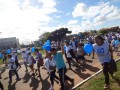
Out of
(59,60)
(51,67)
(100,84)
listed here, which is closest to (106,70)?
(100,84)

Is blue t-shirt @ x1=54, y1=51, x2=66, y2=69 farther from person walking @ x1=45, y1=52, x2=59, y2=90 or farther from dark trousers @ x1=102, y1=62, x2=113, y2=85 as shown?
dark trousers @ x1=102, y1=62, x2=113, y2=85

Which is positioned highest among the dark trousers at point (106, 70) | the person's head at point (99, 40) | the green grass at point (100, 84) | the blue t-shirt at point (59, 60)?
the person's head at point (99, 40)

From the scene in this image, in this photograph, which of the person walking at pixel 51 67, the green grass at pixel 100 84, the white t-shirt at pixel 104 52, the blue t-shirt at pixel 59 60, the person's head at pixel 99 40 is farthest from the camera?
the person walking at pixel 51 67

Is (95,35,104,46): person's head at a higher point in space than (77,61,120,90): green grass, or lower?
higher

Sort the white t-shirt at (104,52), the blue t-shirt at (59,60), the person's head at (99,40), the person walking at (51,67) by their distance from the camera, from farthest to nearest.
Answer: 1. the person walking at (51,67)
2. the blue t-shirt at (59,60)
3. the white t-shirt at (104,52)
4. the person's head at (99,40)

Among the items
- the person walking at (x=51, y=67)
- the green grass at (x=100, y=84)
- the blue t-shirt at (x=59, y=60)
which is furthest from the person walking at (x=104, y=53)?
the person walking at (x=51, y=67)

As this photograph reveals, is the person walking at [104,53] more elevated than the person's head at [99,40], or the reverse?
the person's head at [99,40]

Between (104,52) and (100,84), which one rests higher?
(104,52)

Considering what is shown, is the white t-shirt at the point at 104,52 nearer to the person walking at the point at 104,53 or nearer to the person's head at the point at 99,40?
the person walking at the point at 104,53

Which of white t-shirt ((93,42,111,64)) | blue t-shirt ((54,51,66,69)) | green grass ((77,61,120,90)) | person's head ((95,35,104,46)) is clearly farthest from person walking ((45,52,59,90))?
person's head ((95,35,104,46))

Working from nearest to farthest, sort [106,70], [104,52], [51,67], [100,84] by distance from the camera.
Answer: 1. [106,70]
2. [104,52]
3. [100,84]
4. [51,67]

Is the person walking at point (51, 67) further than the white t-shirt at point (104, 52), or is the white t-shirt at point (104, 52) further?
the person walking at point (51, 67)

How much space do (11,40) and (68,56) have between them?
246 ft

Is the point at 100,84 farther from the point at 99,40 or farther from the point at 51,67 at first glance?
the point at 51,67
